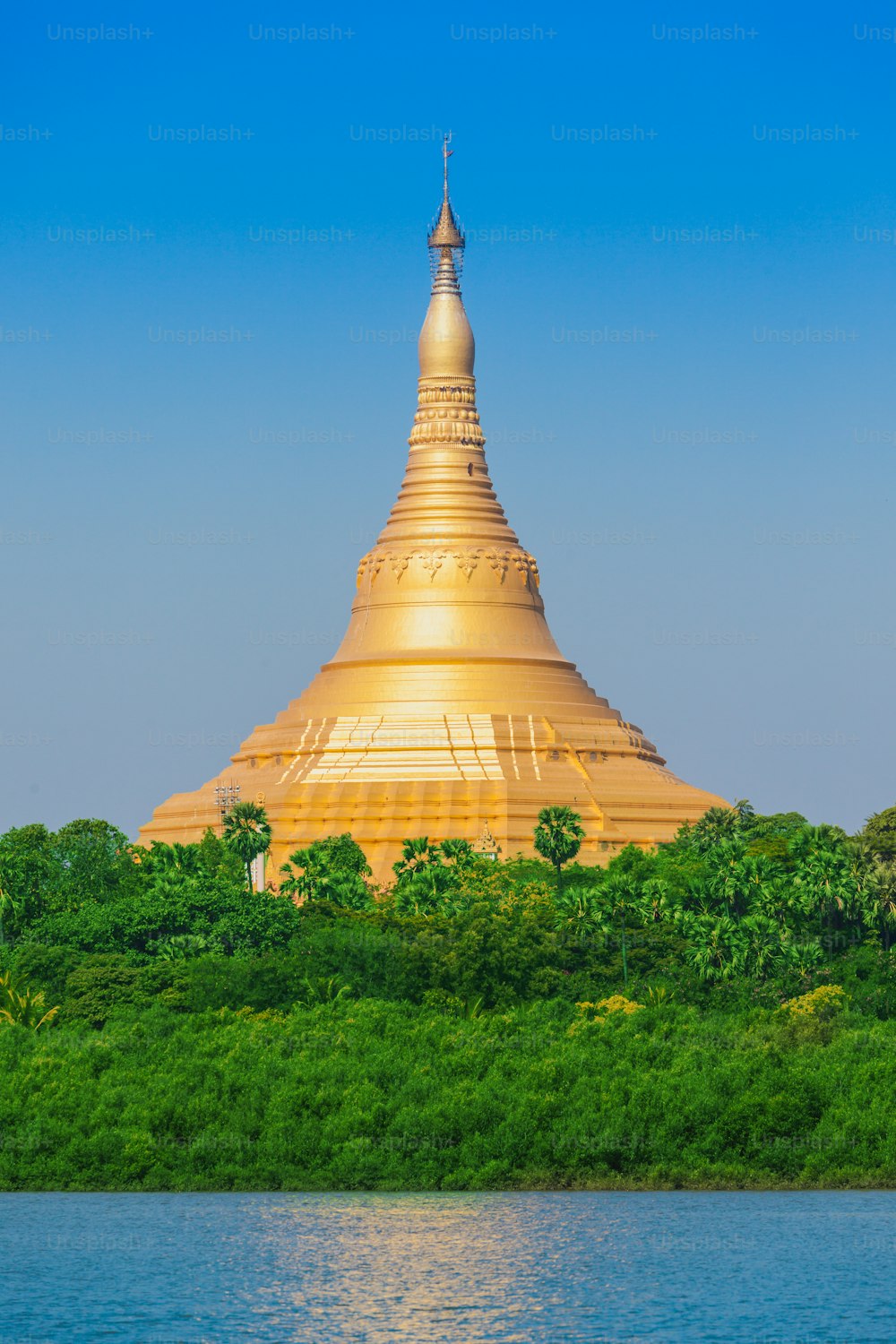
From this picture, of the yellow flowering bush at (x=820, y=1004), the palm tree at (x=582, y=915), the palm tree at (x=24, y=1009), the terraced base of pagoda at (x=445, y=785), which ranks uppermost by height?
the terraced base of pagoda at (x=445, y=785)

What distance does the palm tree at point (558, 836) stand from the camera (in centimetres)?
8169

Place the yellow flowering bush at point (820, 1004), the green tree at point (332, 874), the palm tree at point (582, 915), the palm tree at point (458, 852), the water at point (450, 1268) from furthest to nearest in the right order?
1. the palm tree at point (458, 852)
2. the green tree at point (332, 874)
3. the palm tree at point (582, 915)
4. the yellow flowering bush at point (820, 1004)
5. the water at point (450, 1268)

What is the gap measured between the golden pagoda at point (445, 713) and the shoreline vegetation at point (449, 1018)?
7205 millimetres

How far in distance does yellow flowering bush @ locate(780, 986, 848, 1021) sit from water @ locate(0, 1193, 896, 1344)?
9.50 m

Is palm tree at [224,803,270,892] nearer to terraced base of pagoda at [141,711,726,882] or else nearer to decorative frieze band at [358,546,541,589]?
terraced base of pagoda at [141,711,726,882]

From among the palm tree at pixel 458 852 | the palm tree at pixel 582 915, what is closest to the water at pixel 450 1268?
the palm tree at pixel 582 915

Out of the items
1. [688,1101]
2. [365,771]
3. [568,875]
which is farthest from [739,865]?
[365,771]

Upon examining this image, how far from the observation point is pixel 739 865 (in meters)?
73.4

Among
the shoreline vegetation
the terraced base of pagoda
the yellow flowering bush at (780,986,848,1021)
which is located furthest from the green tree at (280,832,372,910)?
the yellow flowering bush at (780,986,848,1021)

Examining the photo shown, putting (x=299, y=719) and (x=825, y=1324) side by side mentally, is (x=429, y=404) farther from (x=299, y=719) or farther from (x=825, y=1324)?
(x=825, y=1324)

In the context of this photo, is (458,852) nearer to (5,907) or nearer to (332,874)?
(332,874)

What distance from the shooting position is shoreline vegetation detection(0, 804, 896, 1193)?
5688 cm

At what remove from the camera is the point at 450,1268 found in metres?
48.8

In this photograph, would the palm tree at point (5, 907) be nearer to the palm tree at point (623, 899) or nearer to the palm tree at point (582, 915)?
the palm tree at point (582, 915)
